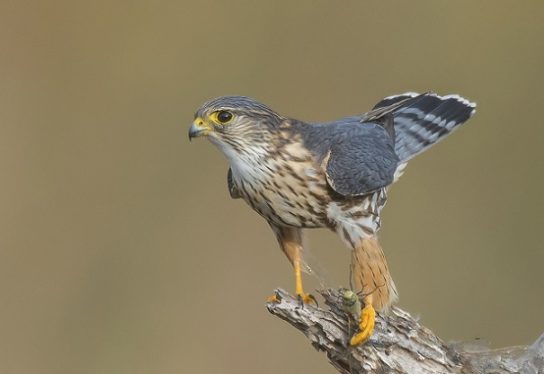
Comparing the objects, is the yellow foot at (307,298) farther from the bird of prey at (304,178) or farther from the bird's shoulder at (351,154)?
the bird's shoulder at (351,154)

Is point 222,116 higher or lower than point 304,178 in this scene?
higher

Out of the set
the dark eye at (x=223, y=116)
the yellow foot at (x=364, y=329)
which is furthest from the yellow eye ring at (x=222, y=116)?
the yellow foot at (x=364, y=329)

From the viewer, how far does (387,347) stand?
4.68 m

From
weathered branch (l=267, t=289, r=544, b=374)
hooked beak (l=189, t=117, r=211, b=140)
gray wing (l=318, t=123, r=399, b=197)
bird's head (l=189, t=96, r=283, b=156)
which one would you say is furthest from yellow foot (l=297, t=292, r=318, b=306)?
hooked beak (l=189, t=117, r=211, b=140)

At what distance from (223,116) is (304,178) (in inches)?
17.4

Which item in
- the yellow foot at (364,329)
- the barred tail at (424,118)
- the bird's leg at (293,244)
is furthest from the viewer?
the barred tail at (424,118)

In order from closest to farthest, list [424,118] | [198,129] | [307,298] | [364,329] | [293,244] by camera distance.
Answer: [364,329] < [198,129] < [307,298] < [293,244] < [424,118]

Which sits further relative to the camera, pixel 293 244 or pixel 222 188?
pixel 222 188

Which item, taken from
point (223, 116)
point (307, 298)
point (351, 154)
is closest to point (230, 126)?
point (223, 116)

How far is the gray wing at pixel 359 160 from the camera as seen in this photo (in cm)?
498

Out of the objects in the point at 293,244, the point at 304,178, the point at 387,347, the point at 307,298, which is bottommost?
the point at 387,347

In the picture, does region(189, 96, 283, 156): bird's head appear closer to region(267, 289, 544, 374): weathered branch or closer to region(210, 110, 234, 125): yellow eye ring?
region(210, 110, 234, 125): yellow eye ring

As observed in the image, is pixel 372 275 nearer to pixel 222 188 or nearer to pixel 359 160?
pixel 359 160

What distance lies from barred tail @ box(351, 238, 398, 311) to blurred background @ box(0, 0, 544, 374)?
210 cm
